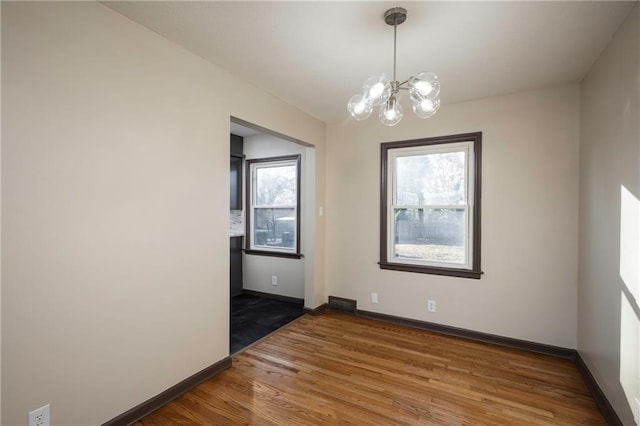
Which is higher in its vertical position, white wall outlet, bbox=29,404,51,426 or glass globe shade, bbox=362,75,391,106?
glass globe shade, bbox=362,75,391,106

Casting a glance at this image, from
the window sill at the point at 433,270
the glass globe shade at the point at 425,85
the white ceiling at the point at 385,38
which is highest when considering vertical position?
the white ceiling at the point at 385,38

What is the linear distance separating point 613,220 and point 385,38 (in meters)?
2.05

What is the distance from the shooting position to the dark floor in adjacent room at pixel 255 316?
3323 mm

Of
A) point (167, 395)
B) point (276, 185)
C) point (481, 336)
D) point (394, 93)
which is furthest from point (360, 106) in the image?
point (276, 185)

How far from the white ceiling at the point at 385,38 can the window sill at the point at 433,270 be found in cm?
195

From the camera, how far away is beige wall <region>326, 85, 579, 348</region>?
291 centimetres

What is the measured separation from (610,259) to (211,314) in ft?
10.1

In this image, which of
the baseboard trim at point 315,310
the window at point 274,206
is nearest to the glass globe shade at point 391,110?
the window at point 274,206

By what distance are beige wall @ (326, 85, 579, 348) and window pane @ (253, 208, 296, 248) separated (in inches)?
57.1

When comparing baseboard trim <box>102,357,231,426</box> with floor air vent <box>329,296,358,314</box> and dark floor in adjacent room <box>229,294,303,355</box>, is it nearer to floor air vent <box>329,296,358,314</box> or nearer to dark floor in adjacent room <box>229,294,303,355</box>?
dark floor in adjacent room <box>229,294,303,355</box>

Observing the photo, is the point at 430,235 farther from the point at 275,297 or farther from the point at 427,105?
the point at 275,297

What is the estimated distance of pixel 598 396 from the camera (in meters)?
2.20

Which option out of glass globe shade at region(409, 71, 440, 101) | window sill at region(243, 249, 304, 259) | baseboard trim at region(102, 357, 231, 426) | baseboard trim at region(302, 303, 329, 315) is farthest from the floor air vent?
glass globe shade at region(409, 71, 440, 101)

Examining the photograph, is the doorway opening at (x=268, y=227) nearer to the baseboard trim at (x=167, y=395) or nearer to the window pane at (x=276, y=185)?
the window pane at (x=276, y=185)
